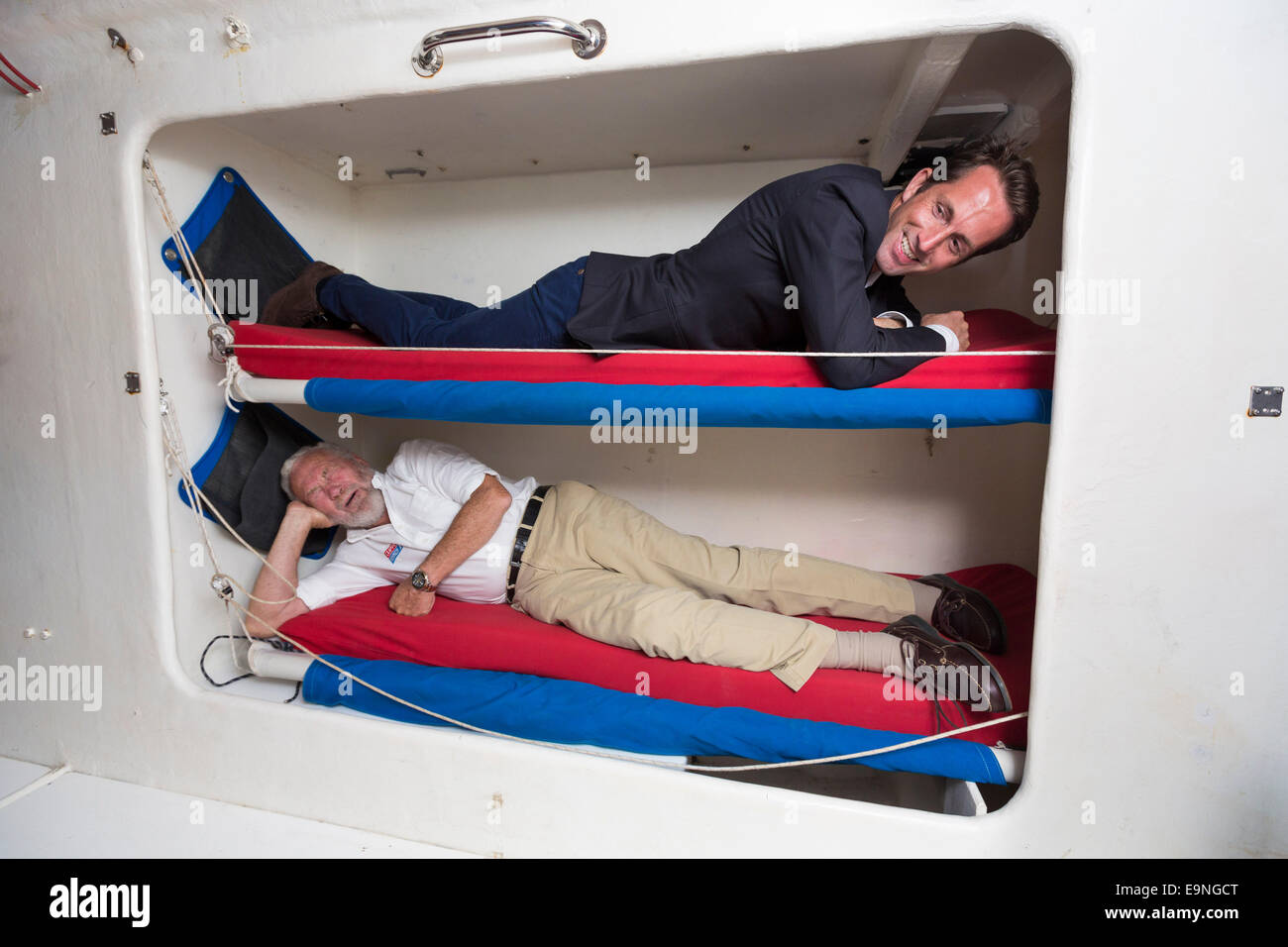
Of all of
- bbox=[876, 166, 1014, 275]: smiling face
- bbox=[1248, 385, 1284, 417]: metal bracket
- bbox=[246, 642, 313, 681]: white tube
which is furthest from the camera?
bbox=[246, 642, 313, 681]: white tube

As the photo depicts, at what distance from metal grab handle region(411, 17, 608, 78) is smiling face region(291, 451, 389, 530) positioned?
1.05 metres

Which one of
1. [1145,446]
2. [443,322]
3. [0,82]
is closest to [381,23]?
[443,322]

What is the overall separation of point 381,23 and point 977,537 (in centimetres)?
184

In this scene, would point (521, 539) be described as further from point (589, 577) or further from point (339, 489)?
point (339, 489)

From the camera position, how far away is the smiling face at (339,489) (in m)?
1.74

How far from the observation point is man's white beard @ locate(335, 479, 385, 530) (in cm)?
178

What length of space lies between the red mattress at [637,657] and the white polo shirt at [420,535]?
0.05m

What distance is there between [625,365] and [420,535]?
0.86m

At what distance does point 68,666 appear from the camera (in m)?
1.60

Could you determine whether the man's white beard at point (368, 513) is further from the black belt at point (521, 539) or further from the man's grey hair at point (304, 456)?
the black belt at point (521, 539)

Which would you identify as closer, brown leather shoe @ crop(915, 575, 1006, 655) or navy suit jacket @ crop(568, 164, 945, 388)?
navy suit jacket @ crop(568, 164, 945, 388)

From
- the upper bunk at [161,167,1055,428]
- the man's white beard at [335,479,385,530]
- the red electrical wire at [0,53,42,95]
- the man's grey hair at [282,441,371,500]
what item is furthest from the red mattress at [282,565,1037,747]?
the red electrical wire at [0,53,42,95]

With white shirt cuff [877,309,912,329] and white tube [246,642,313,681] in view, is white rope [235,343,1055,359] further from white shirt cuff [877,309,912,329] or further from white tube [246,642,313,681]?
white tube [246,642,313,681]

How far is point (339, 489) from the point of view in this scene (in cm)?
175
